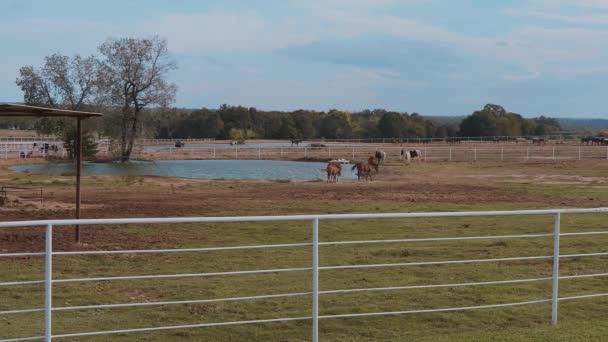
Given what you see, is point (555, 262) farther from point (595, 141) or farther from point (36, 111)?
point (595, 141)

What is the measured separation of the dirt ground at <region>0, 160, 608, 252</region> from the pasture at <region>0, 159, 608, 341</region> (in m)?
0.10

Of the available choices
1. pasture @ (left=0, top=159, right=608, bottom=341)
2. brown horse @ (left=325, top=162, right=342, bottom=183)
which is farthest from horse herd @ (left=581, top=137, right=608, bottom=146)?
pasture @ (left=0, top=159, right=608, bottom=341)

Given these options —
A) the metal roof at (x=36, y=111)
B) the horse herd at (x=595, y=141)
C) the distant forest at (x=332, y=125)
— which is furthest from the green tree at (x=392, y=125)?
the metal roof at (x=36, y=111)

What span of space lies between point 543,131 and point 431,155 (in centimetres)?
7165

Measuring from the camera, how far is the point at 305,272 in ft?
38.4

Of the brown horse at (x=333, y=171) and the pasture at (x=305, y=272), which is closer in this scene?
the pasture at (x=305, y=272)

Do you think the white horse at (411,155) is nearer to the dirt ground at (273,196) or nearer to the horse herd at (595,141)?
the dirt ground at (273,196)

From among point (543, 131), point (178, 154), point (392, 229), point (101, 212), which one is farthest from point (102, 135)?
point (543, 131)

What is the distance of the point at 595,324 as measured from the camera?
23.9ft

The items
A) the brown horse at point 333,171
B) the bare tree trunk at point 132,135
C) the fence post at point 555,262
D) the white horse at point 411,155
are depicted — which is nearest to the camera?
the fence post at point 555,262

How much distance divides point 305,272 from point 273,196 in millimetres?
14784

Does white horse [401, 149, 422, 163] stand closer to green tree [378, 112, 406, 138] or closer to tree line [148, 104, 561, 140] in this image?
tree line [148, 104, 561, 140]

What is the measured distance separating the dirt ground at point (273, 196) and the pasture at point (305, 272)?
0.33 ft

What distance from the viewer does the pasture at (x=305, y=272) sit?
791cm
